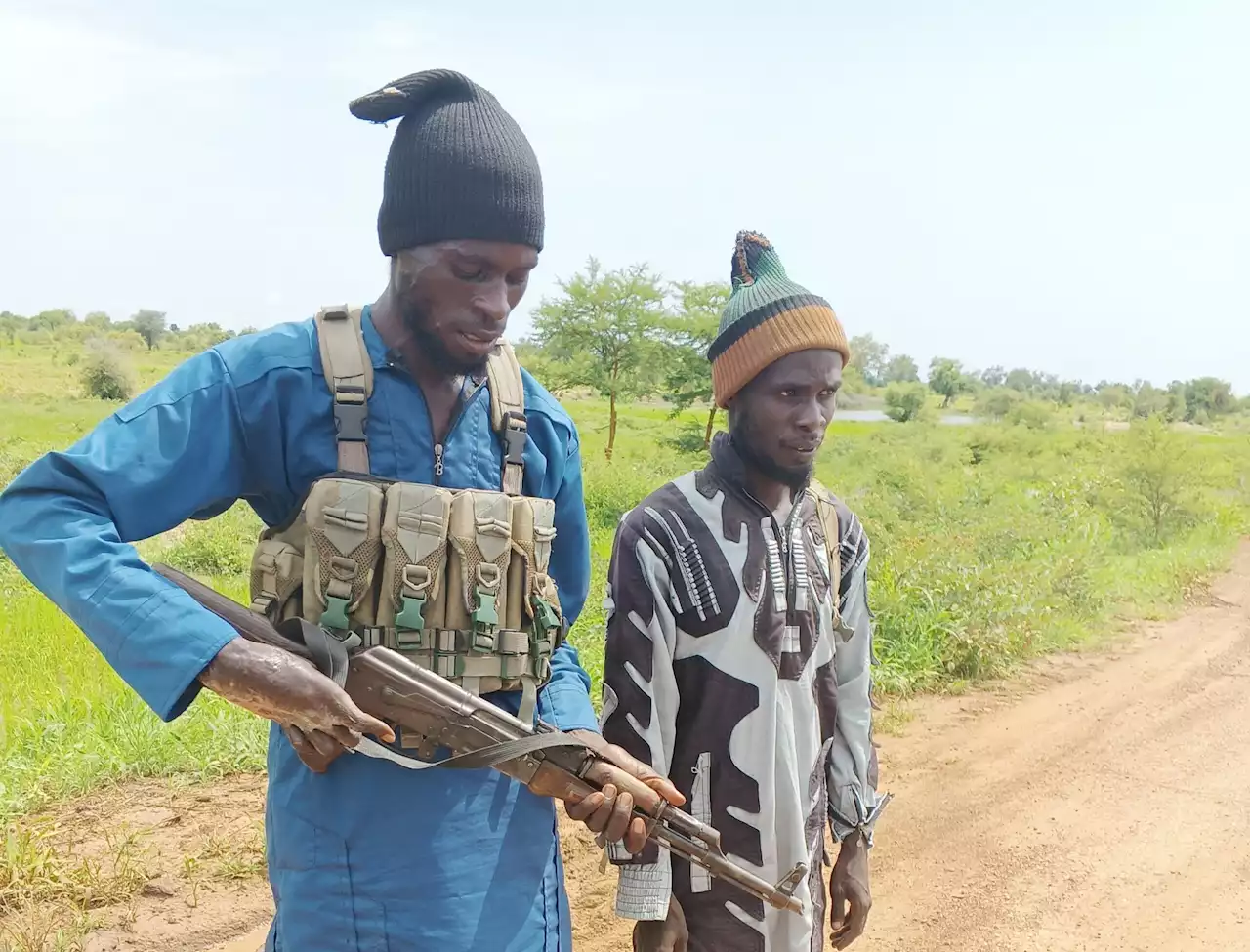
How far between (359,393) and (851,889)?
1.59 m

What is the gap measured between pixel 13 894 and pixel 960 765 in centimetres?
411

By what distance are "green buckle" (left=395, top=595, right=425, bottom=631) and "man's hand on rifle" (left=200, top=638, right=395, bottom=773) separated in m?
0.20

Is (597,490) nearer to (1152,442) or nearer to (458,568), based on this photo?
(1152,442)

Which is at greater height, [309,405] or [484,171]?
[484,171]

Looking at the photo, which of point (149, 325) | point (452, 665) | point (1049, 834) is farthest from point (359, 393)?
point (149, 325)

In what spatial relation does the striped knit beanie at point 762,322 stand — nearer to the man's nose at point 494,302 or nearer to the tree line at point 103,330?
the man's nose at point 494,302

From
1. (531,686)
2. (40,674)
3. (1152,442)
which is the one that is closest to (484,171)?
(531,686)

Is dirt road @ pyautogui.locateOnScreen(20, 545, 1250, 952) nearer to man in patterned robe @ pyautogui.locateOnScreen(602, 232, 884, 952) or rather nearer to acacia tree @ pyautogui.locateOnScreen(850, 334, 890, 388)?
man in patterned robe @ pyautogui.locateOnScreen(602, 232, 884, 952)

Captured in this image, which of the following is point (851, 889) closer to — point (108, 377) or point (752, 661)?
point (752, 661)

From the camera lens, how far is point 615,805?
1705 mm

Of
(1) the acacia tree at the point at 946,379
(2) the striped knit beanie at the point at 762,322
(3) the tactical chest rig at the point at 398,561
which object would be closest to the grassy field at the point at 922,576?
(3) the tactical chest rig at the point at 398,561

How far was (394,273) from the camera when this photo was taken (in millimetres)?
1729

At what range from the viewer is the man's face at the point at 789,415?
2.16 metres

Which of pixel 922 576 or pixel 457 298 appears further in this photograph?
pixel 922 576
